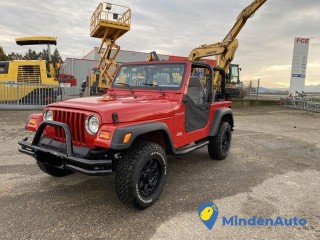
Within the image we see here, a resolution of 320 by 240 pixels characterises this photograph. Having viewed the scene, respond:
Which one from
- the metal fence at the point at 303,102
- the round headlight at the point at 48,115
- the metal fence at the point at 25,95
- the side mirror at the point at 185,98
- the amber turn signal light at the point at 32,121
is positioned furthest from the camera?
the metal fence at the point at 303,102

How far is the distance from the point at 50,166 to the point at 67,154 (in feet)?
3.44

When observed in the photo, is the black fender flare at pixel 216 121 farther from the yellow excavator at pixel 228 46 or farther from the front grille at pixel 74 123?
the yellow excavator at pixel 228 46

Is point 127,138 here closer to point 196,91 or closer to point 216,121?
point 196,91

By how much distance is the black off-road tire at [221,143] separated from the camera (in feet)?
17.1

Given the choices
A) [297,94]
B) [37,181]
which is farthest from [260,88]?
[37,181]

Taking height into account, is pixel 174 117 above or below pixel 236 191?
above

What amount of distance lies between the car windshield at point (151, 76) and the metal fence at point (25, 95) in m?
9.12

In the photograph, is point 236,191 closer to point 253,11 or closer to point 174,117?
point 174,117

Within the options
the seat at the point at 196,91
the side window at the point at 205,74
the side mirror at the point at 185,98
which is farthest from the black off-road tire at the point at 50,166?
the side window at the point at 205,74

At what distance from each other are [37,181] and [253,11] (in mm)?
13069

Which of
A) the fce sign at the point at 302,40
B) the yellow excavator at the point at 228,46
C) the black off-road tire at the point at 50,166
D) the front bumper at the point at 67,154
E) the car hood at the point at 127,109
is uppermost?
the fce sign at the point at 302,40

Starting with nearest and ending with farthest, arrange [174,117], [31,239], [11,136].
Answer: [31,239]
[174,117]
[11,136]

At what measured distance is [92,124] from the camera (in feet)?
10.3

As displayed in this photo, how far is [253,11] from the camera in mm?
13469
